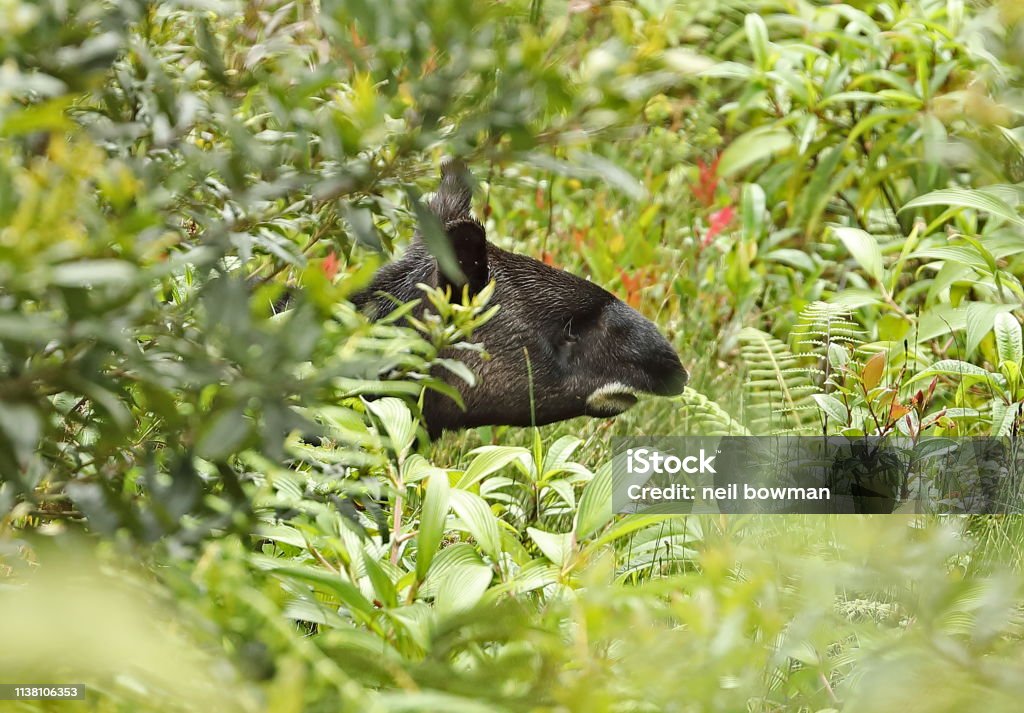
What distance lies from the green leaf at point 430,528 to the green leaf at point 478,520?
0.34ft

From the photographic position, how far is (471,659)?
74.7 inches

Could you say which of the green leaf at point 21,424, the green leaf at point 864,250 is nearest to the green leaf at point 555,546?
the green leaf at point 21,424

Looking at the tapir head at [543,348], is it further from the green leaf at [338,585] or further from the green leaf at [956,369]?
the green leaf at [338,585]

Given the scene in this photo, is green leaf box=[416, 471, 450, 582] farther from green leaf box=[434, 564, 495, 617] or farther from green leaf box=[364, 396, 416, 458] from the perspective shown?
green leaf box=[364, 396, 416, 458]

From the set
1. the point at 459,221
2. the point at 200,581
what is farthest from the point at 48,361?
the point at 459,221

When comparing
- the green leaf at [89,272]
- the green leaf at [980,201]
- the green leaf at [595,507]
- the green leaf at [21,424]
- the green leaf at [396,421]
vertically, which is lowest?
the green leaf at [595,507]

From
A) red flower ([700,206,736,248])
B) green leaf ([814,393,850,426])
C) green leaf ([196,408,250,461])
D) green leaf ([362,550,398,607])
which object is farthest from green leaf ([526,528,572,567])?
red flower ([700,206,736,248])

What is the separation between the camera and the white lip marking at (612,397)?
3428 millimetres

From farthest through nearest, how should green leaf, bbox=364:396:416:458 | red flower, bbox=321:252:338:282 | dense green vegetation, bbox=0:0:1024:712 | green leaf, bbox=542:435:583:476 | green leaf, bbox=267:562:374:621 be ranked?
1. green leaf, bbox=542:435:583:476
2. red flower, bbox=321:252:338:282
3. green leaf, bbox=364:396:416:458
4. green leaf, bbox=267:562:374:621
5. dense green vegetation, bbox=0:0:1024:712

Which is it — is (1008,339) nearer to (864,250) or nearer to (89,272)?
(864,250)

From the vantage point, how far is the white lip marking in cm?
343

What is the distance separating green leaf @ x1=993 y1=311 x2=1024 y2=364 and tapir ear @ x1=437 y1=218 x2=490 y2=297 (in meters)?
1.57

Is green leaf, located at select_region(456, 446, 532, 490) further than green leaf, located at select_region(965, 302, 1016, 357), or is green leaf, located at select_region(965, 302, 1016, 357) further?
green leaf, located at select_region(965, 302, 1016, 357)

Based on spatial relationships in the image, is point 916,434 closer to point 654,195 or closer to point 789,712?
point 789,712
